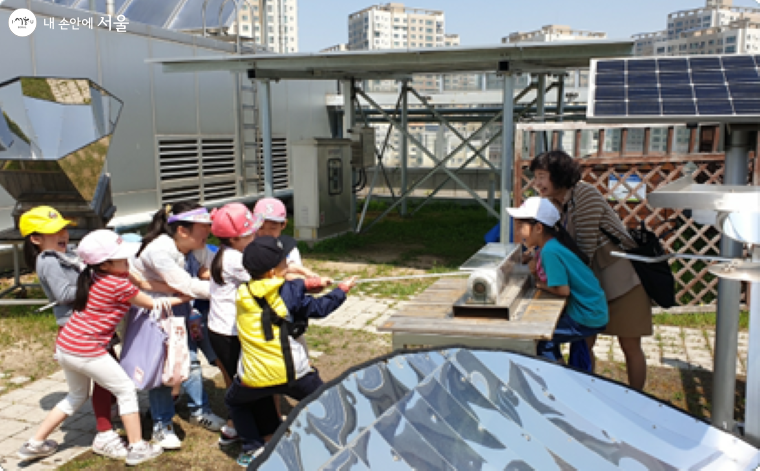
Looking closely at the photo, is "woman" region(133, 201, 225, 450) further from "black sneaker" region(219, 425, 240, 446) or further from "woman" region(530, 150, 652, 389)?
"woman" region(530, 150, 652, 389)

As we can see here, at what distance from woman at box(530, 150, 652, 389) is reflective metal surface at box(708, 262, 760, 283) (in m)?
1.57

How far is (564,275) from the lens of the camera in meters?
3.72

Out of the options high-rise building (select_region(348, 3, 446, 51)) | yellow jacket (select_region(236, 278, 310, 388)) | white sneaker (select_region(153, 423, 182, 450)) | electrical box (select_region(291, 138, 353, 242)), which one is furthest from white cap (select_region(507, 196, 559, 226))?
high-rise building (select_region(348, 3, 446, 51))

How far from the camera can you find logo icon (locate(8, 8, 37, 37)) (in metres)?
8.27

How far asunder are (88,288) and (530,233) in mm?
2431

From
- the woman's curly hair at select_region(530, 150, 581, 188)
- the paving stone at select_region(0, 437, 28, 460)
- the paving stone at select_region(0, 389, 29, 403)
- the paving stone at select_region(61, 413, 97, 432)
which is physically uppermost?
the woman's curly hair at select_region(530, 150, 581, 188)

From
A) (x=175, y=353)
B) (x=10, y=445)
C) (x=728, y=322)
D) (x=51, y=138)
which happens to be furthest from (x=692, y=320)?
(x=51, y=138)

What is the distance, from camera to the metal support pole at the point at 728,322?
300 centimetres

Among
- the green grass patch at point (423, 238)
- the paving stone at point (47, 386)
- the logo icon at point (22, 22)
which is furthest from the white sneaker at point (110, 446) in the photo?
the logo icon at point (22, 22)

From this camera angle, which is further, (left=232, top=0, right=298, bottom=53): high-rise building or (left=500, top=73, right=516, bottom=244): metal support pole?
(left=232, top=0, right=298, bottom=53): high-rise building

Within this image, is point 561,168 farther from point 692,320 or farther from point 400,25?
point 400,25

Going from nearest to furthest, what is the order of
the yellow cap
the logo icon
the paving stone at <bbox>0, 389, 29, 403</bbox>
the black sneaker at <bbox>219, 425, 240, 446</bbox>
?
the black sneaker at <bbox>219, 425, 240, 446</bbox> → the yellow cap → the paving stone at <bbox>0, 389, 29, 403</bbox> → the logo icon

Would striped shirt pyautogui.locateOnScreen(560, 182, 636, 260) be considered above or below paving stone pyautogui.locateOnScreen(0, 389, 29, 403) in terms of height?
above

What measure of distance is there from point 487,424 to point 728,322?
4.44ft
